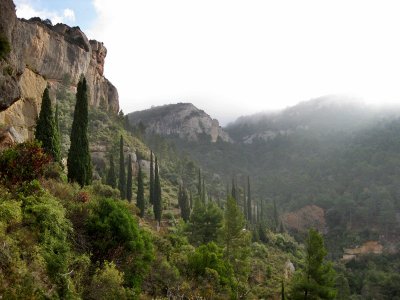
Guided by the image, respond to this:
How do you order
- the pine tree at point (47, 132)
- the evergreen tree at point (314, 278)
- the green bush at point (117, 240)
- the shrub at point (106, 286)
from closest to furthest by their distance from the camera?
the shrub at point (106, 286) < the green bush at point (117, 240) < the pine tree at point (47, 132) < the evergreen tree at point (314, 278)

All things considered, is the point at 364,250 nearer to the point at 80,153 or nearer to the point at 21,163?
the point at 80,153

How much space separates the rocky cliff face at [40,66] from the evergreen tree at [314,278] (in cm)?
2259

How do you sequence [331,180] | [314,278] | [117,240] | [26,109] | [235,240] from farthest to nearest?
1. [331,180]
2. [235,240]
3. [26,109]
4. [314,278]
5. [117,240]

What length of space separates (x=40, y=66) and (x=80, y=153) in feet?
175

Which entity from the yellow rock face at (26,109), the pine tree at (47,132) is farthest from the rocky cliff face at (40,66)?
the pine tree at (47,132)

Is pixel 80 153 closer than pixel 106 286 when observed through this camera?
No

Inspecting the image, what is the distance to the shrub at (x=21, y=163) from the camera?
17969 mm

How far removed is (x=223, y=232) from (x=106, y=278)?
27.6m

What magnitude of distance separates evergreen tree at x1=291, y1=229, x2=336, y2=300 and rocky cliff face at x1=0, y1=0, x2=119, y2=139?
889 inches

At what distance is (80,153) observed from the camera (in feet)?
95.6

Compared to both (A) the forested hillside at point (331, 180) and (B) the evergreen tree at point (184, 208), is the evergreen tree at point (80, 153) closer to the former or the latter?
(B) the evergreen tree at point (184, 208)

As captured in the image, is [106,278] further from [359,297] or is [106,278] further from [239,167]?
[239,167]

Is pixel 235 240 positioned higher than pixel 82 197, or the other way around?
pixel 82 197

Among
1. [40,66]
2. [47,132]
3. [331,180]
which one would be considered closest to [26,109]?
[47,132]
